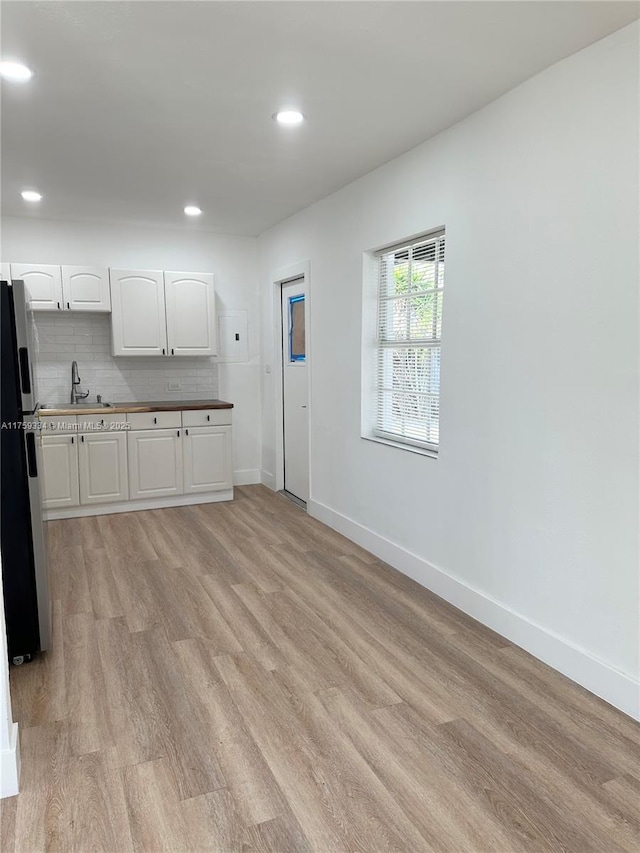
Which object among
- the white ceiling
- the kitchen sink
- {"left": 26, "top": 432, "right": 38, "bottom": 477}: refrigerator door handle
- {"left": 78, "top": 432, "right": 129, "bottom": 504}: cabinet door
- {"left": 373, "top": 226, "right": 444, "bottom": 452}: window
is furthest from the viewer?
the kitchen sink

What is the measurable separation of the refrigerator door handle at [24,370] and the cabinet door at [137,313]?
108 inches

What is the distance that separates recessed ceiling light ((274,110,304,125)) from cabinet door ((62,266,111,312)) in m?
2.67

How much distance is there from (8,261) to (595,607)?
16.5 feet

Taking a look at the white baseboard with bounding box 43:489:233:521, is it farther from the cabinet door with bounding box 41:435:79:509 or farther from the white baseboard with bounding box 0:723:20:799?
the white baseboard with bounding box 0:723:20:799

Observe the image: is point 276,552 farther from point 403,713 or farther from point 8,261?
point 8,261

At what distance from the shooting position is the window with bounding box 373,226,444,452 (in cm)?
342

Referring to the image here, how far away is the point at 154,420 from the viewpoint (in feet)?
16.6

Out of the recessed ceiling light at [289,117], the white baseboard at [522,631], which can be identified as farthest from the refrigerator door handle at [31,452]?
the white baseboard at [522,631]

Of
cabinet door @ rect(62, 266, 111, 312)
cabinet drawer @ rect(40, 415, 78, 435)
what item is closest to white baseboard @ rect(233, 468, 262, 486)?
cabinet drawer @ rect(40, 415, 78, 435)

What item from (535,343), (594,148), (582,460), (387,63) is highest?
(387,63)

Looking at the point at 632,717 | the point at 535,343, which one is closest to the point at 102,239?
the point at 535,343

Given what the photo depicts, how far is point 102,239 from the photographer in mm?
5289

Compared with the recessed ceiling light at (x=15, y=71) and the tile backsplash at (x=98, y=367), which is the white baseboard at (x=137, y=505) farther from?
the recessed ceiling light at (x=15, y=71)

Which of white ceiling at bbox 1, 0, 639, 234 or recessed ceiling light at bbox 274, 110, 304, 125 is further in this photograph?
recessed ceiling light at bbox 274, 110, 304, 125
